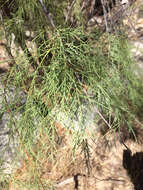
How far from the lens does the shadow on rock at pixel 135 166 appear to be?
5.43 feet

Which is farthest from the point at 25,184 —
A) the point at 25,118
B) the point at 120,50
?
the point at 120,50

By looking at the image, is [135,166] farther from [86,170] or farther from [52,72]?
[52,72]

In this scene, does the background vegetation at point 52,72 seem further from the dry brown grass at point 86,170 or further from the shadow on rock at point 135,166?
the shadow on rock at point 135,166

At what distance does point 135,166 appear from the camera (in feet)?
5.78

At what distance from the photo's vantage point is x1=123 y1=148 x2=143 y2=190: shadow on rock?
1.65 m

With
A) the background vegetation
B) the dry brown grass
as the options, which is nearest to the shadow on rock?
the dry brown grass

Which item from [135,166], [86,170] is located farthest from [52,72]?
[135,166]

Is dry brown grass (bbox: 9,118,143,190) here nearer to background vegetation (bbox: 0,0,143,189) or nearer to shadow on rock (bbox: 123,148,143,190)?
shadow on rock (bbox: 123,148,143,190)

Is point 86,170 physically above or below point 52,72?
below

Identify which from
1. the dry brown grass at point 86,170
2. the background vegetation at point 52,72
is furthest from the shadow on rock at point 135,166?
the background vegetation at point 52,72

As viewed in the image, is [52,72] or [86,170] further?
[86,170]

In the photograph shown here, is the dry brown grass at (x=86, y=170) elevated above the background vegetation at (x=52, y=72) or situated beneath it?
situated beneath

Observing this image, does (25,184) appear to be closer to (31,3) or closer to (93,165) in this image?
(93,165)

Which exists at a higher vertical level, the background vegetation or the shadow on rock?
the background vegetation
